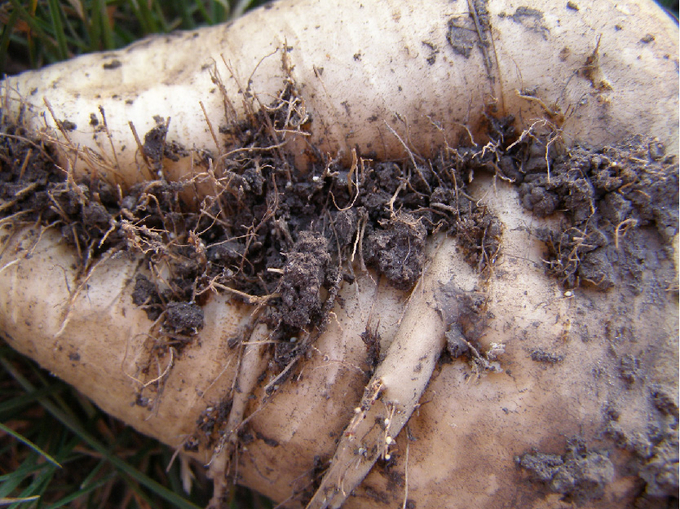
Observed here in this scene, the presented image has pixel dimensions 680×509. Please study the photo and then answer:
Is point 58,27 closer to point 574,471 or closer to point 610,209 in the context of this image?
point 610,209

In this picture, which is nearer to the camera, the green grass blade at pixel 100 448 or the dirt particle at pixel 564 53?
the dirt particle at pixel 564 53

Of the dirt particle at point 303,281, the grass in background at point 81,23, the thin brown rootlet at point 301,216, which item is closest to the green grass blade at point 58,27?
the grass in background at point 81,23

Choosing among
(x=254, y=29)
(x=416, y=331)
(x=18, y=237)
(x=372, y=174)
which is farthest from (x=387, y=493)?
(x=254, y=29)

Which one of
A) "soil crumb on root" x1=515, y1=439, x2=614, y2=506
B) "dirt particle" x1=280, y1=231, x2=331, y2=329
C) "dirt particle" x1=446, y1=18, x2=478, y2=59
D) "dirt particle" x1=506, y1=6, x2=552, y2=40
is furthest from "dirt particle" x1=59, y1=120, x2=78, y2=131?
"soil crumb on root" x1=515, y1=439, x2=614, y2=506

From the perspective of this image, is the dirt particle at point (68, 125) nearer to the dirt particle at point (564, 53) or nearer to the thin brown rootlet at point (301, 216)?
the thin brown rootlet at point (301, 216)

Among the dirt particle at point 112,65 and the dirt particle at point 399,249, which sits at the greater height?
the dirt particle at point 112,65

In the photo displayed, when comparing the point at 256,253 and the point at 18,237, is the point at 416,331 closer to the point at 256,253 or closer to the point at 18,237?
the point at 256,253

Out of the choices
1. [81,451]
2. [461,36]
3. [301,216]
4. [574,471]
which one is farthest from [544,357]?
[81,451]
